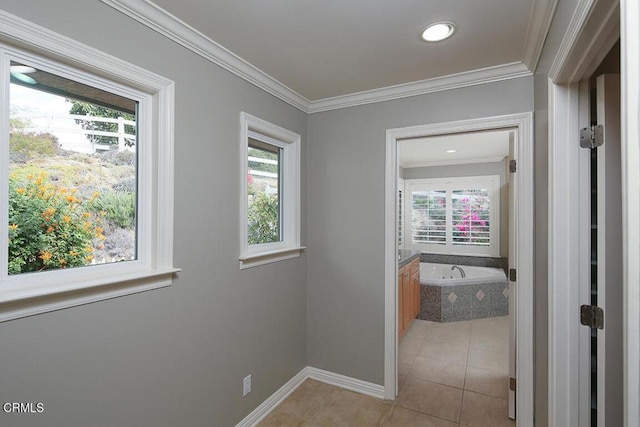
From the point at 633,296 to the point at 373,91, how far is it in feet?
7.26

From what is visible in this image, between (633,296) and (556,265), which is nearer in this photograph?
(633,296)

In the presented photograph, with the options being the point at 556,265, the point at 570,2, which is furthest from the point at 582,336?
the point at 570,2

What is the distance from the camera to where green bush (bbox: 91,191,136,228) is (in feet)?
4.75

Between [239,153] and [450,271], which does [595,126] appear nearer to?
[239,153]

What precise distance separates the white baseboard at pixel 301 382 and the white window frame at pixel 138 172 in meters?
1.26

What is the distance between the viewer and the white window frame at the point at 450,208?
5.54 m

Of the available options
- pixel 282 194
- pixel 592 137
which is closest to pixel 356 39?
pixel 592 137

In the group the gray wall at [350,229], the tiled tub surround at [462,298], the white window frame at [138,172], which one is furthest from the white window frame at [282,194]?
the tiled tub surround at [462,298]

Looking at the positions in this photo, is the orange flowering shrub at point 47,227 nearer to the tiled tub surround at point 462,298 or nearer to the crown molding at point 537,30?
the crown molding at point 537,30

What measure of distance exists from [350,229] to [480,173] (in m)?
4.09

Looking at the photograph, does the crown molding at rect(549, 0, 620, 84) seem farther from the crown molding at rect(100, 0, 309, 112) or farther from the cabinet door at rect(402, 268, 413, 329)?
the cabinet door at rect(402, 268, 413, 329)

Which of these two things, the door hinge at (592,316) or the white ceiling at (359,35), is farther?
the white ceiling at (359,35)

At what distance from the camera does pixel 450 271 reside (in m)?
5.47

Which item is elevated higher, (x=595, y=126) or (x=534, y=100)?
(x=534, y=100)
